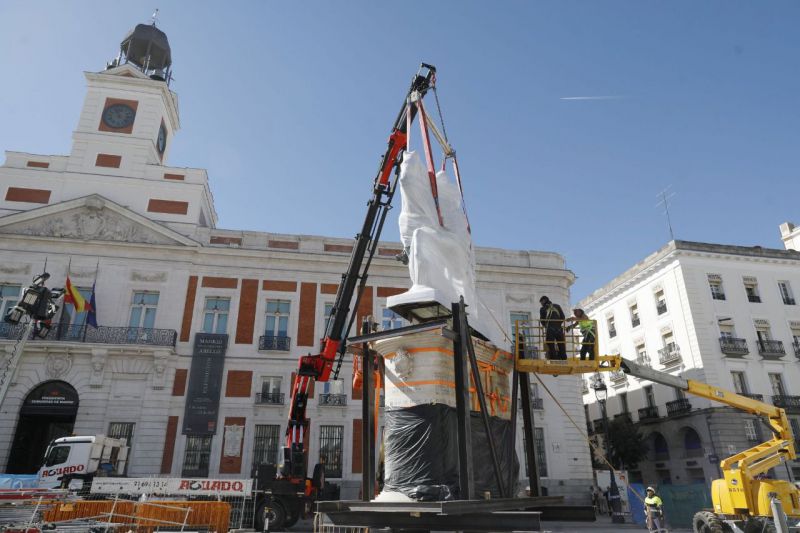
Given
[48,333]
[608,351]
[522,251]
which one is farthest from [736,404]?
[48,333]

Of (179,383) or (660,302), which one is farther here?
(660,302)

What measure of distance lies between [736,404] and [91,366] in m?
27.9

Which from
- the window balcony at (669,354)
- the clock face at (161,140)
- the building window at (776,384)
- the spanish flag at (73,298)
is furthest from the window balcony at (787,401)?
the clock face at (161,140)

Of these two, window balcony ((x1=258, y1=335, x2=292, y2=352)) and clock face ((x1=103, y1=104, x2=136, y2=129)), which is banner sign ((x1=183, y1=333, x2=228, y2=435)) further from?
clock face ((x1=103, y1=104, x2=136, y2=129))

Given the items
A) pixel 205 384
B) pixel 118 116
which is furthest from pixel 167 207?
pixel 205 384

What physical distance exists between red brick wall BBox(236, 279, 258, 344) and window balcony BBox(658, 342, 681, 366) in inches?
1036

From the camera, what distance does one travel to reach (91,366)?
26859 mm

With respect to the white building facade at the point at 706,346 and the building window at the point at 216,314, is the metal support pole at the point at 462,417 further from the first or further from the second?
the white building facade at the point at 706,346

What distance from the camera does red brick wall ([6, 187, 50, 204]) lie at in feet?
99.6

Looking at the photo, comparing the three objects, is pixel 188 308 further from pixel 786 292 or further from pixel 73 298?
pixel 786 292

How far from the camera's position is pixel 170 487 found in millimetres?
18625

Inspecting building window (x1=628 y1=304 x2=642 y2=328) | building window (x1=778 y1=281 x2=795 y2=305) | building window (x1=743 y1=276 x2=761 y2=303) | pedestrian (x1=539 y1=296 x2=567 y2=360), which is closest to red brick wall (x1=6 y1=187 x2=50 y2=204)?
pedestrian (x1=539 y1=296 x2=567 y2=360)

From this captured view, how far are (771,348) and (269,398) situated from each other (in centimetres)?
3098

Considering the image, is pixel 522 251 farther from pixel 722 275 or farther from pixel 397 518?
pixel 397 518
